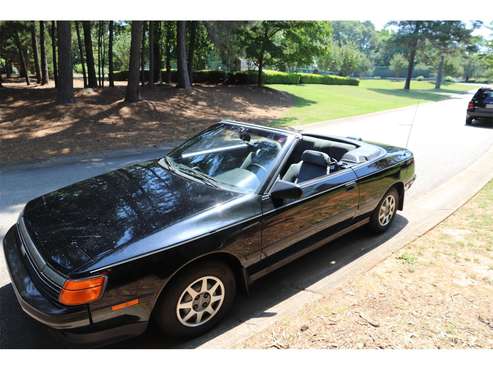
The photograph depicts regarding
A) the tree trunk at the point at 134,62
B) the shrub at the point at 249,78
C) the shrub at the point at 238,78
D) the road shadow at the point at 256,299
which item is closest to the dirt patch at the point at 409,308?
the road shadow at the point at 256,299

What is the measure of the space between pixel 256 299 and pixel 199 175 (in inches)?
48.6

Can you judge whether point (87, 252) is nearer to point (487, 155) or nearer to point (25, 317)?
point (25, 317)

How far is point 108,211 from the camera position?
293 cm

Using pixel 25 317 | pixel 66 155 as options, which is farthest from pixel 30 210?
pixel 66 155

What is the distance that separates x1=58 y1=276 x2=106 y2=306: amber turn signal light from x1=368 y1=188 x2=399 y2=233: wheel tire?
3.27 metres

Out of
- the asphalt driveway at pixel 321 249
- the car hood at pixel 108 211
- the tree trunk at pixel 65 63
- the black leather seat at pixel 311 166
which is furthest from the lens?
the tree trunk at pixel 65 63

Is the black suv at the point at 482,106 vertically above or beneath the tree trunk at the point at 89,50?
beneath

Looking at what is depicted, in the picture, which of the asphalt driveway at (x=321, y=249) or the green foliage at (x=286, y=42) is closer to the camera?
the asphalt driveway at (x=321, y=249)

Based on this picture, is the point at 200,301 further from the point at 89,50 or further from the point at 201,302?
the point at 89,50

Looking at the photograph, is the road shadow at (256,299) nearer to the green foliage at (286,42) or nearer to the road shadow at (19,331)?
the road shadow at (19,331)

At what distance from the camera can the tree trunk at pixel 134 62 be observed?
14.8 m

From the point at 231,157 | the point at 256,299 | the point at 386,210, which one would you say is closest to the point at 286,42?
the point at 386,210

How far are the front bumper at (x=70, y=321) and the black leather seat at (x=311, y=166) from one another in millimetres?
2242

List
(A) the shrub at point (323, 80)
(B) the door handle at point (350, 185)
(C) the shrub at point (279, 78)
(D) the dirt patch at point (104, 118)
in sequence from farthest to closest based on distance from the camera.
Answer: (A) the shrub at point (323, 80), (C) the shrub at point (279, 78), (D) the dirt patch at point (104, 118), (B) the door handle at point (350, 185)
